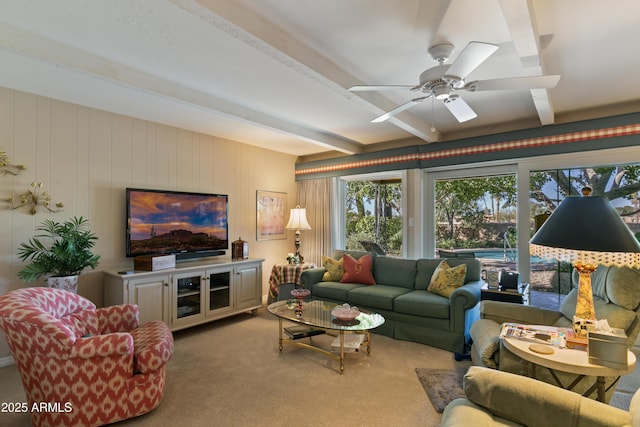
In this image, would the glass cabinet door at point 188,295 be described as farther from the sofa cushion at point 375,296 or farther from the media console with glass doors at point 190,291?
the sofa cushion at point 375,296

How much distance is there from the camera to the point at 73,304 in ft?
Result: 8.23

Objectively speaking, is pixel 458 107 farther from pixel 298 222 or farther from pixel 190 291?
pixel 190 291

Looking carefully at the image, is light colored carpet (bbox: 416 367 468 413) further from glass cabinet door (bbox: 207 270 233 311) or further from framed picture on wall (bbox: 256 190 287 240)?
framed picture on wall (bbox: 256 190 287 240)

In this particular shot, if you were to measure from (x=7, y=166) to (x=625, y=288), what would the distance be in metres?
4.83

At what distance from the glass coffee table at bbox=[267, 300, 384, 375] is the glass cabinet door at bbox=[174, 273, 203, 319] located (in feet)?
3.53

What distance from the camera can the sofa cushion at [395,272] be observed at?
13.3ft

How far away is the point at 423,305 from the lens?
10.9 ft

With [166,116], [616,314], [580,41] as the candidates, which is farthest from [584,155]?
[166,116]

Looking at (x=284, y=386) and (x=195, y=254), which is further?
(x=195, y=254)

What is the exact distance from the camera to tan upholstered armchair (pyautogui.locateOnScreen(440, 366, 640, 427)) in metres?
1.27

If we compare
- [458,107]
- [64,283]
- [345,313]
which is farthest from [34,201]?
[458,107]

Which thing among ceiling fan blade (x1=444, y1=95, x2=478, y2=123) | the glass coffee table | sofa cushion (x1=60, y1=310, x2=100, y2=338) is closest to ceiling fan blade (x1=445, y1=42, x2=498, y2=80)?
ceiling fan blade (x1=444, y1=95, x2=478, y2=123)

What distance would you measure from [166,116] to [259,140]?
4.53 feet

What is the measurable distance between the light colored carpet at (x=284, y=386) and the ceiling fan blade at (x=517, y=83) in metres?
2.21
